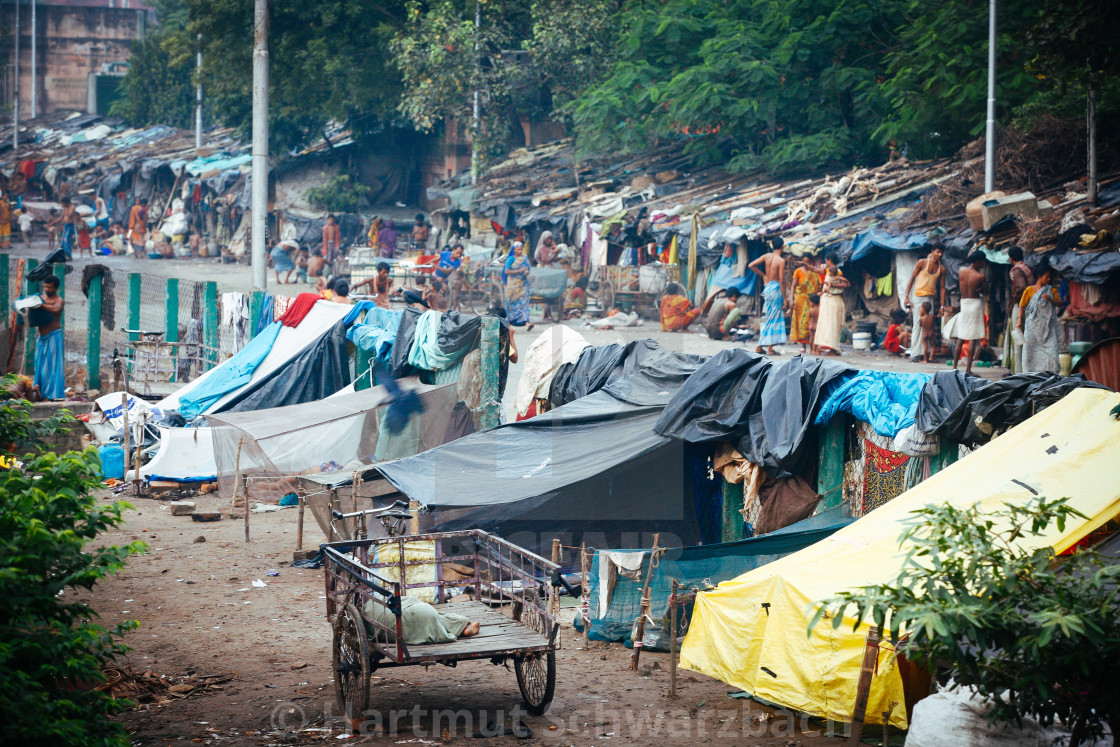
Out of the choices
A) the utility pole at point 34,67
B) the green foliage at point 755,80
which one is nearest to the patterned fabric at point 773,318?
the green foliage at point 755,80

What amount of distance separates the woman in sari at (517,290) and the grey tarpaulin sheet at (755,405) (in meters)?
11.4

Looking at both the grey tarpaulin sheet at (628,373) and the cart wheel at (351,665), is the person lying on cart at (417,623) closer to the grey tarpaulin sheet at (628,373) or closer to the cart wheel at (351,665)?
the cart wheel at (351,665)

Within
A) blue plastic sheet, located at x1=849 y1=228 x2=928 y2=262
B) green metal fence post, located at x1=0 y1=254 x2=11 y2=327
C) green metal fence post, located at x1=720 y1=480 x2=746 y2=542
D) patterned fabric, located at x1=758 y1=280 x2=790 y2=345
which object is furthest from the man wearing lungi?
blue plastic sheet, located at x1=849 y1=228 x2=928 y2=262

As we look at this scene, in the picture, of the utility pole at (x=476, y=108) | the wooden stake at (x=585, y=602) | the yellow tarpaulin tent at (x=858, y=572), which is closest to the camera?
the yellow tarpaulin tent at (x=858, y=572)

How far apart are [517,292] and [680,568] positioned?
13.7m

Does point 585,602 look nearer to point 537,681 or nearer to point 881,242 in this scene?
point 537,681

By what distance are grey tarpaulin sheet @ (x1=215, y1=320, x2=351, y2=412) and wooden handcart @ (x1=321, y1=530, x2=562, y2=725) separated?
24.4 ft

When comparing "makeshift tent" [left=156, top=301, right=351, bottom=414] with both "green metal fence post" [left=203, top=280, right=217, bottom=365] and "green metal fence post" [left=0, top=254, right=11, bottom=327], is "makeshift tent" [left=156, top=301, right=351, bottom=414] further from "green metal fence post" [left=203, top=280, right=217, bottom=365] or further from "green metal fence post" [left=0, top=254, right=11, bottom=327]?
"green metal fence post" [left=0, top=254, right=11, bottom=327]

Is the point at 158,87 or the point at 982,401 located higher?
the point at 158,87

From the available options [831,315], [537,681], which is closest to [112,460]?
[537,681]

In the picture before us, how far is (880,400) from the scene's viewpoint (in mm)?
7227

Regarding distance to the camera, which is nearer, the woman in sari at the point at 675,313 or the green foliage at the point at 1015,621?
the green foliage at the point at 1015,621

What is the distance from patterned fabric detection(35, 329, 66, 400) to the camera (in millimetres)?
15203

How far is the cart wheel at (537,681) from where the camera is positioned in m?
5.79
